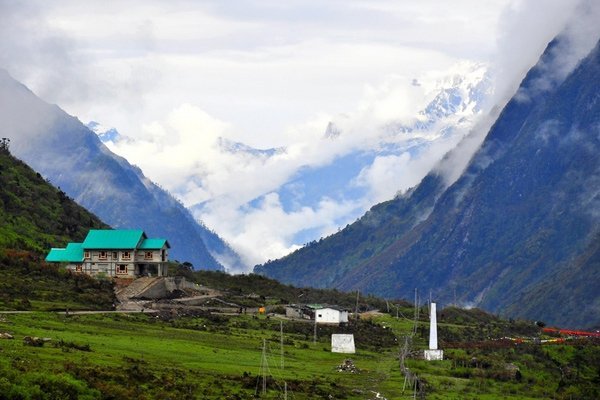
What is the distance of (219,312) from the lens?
641 feet

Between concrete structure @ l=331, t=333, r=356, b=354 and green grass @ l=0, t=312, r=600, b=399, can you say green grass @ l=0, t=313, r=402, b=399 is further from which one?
concrete structure @ l=331, t=333, r=356, b=354

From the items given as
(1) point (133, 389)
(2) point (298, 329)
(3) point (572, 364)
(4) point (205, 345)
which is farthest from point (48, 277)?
(1) point (133, 389)

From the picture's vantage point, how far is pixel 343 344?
538 feet

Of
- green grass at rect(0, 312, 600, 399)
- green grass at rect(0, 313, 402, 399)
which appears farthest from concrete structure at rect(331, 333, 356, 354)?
green grass at rect(0, 312, 600, 399)

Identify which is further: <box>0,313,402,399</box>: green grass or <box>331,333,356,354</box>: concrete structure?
<box>331,333,356,354</box>: concrete structure

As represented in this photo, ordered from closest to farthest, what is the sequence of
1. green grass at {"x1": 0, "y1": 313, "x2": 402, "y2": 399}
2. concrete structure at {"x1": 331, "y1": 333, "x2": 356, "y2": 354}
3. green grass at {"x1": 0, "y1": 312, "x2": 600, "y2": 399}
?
1. green grass at {"x1": 0, "y1": 312, "x2": 600, "y2": 399}
2. green grass at {"x1": 0, "y1": 313, "x2": 402, "y2": 399}
3. concrete structure at {"x1": 331, "y1": 333, "x2": 356, "y2": 354}

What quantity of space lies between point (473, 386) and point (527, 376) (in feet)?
58.2

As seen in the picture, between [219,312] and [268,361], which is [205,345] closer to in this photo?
[268,361]

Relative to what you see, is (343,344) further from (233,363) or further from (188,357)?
(188,357)

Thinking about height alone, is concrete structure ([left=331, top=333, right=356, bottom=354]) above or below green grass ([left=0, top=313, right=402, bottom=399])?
above

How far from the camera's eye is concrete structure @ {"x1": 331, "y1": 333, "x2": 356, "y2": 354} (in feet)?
536

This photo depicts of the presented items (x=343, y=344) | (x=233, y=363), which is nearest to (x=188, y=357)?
(x=233, y=363)

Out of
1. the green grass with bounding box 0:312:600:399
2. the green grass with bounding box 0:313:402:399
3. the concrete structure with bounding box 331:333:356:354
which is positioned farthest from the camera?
the concrete structure with bounding box 331:333:356:354

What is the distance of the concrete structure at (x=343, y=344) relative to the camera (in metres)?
163
